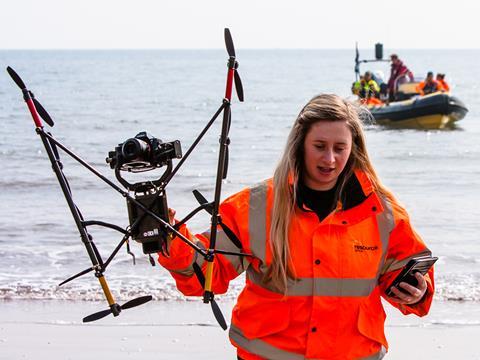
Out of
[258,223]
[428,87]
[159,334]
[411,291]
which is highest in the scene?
[258,223]

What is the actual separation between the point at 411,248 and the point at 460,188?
12.3 meters

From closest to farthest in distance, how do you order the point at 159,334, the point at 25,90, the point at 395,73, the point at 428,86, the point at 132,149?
1. the point at 132,149
2. the point at 25,90
3. the point at 159,334
4. the point at 395,73
5. the point at 428,86

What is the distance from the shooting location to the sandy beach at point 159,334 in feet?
17.2

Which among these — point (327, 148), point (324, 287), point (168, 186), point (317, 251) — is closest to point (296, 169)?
point (327, 148)

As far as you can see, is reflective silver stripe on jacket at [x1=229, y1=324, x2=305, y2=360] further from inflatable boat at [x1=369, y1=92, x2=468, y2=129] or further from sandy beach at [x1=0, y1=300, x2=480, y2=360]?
inflatable boat at [x1=369, y1=92, x2=468, y2=129]

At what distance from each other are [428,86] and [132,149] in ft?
82.1

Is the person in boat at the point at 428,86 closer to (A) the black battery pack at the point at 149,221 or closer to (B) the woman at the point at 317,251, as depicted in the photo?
(B) the woman at the point at 317,251

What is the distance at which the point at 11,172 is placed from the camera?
55.5 ft

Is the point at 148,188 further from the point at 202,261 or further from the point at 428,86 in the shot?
the point at 428,86

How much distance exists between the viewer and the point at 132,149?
237cm

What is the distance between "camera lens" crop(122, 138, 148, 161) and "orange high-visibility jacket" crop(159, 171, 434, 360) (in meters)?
0.29

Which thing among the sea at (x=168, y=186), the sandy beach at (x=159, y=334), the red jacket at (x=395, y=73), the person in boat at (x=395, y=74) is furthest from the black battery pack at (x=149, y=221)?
the red jacket at (x=395, y=73)

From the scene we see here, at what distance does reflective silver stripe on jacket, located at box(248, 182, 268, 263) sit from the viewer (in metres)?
2.66

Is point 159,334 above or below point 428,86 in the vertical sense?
above
